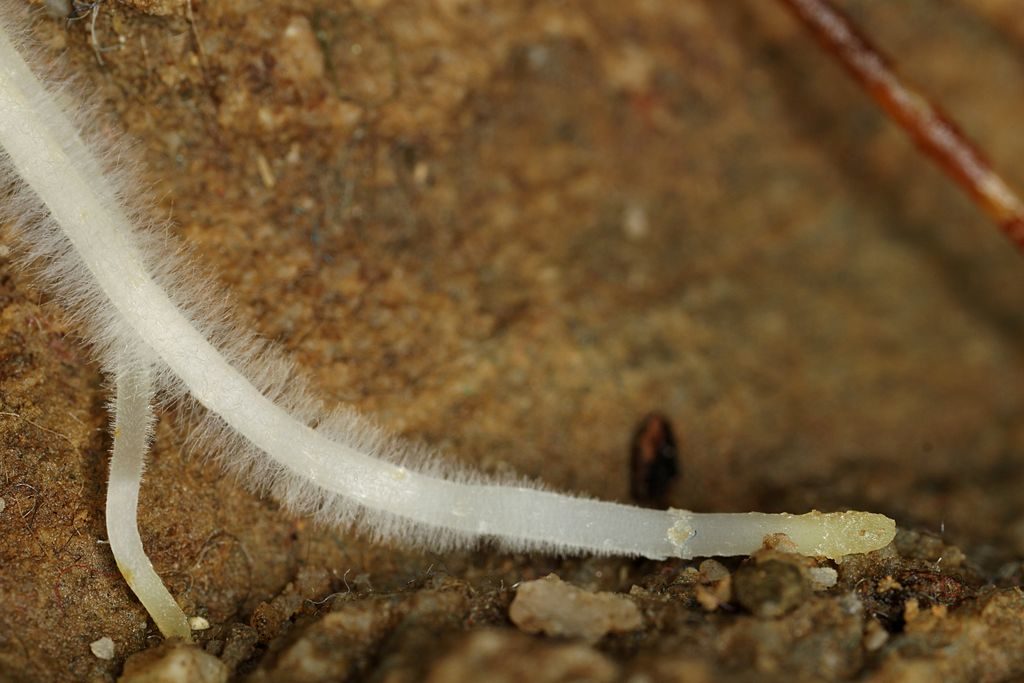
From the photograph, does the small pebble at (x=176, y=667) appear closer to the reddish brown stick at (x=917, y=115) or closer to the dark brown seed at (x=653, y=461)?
the dark brown seed at (x=653, y=461)

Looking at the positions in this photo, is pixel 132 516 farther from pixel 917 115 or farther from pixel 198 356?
pixel 917 115

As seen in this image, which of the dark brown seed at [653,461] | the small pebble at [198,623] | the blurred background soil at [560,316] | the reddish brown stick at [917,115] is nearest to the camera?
the blurred background soil at [560,316]

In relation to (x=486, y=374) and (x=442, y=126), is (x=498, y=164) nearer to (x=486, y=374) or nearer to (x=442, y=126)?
(x=442, y=126)

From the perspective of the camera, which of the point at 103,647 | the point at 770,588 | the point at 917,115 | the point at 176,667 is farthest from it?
the point at 917,115

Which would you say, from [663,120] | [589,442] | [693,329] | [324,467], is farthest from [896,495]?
[324,467]

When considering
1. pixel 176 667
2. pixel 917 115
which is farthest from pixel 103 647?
pixel 917 115

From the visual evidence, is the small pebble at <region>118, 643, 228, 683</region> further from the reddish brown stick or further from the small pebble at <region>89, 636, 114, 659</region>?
the reddish brown stick

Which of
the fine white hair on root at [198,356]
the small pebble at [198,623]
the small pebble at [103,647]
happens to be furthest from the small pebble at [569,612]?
the small pebble at [103,647]
